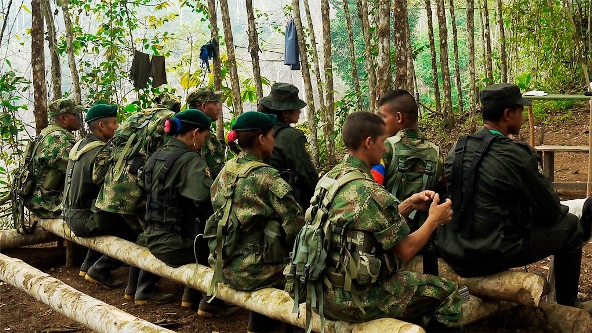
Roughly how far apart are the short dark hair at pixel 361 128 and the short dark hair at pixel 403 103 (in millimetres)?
1109

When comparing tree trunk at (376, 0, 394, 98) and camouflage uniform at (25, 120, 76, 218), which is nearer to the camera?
tree trunk at (376, 0, 394, 98)

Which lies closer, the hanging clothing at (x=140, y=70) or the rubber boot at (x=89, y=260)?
the rubber boot at (x=89, y=260)

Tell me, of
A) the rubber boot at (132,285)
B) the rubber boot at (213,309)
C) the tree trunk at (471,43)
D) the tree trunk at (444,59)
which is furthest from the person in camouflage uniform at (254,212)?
the tree trunk at (444,59)

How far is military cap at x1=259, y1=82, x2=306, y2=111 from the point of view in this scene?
18.4ft

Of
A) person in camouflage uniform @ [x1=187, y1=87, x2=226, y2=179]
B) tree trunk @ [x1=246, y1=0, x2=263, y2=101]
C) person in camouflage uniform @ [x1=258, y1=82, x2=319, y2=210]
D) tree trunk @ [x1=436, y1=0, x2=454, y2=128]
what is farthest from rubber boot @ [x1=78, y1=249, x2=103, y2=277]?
tree trunk @ [x1=436, y1=0, x2=454, y2=128]

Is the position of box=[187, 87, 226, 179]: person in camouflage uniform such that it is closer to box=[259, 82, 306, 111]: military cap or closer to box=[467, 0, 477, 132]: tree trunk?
box=[259, 82, 306, 111]: military cap

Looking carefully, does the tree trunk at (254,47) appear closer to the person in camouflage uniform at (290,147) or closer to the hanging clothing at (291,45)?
the hanging clothing at (291,45)

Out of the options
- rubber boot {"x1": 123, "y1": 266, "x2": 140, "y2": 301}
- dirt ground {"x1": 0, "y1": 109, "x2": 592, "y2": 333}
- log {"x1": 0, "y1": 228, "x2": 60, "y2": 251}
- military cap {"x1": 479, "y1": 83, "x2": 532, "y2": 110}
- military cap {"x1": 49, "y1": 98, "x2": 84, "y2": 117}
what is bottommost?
dirt ground {"x1": 0, "y1": 109, "x2": 592, "y2": 333}

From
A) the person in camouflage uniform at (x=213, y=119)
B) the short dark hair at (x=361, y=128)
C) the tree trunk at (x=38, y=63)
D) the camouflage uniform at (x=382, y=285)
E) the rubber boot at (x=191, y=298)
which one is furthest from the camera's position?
the tree trunk at (x=38, y=63)

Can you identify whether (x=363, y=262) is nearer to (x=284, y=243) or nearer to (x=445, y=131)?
(x=284, y=243)

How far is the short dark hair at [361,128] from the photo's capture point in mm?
3516

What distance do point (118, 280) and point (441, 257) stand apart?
370cm

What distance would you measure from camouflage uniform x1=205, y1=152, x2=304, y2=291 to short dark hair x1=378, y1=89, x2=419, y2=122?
3.33ft

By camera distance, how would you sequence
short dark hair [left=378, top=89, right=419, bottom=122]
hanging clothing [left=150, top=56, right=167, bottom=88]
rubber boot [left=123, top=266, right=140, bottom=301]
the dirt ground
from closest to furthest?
short dark hair [left=378, top=89, right=419, bottom=122] → the dirt ground → rubber boot [left=123, top=266, right=140, bottom=301] → hanging clothing [left=150, top=56, right=167, bottom=88]
